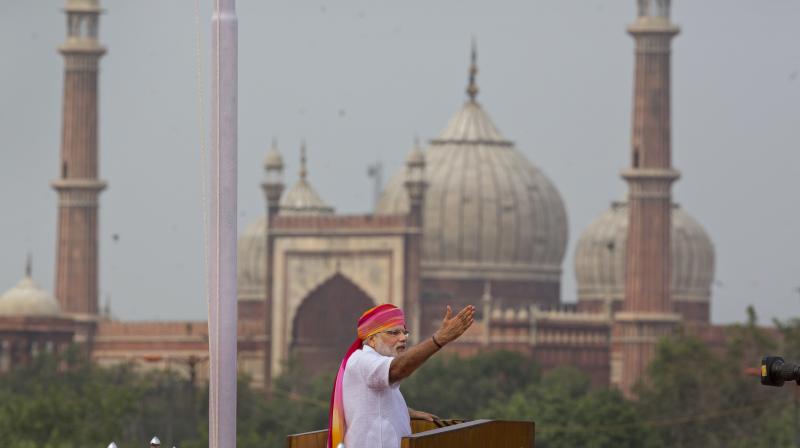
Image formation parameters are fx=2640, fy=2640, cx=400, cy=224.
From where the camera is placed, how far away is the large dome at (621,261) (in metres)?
68.1

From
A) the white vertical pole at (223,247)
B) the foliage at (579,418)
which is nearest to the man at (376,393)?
the white vertical pole at (223,247)

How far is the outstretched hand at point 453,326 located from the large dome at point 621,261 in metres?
61.3

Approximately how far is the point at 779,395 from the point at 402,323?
43151 mm

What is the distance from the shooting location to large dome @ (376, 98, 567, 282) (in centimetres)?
6694

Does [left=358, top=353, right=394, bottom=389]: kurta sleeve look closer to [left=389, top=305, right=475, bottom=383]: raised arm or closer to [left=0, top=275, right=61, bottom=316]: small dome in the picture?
[left=389, top=305, right=475, bottom=383]: raised arm

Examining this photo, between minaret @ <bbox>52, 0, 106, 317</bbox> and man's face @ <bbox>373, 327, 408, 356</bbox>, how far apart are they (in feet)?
181

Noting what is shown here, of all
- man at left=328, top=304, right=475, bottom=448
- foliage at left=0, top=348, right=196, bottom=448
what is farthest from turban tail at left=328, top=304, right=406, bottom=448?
foliage at left=0, top=348, right=196, bottom=448

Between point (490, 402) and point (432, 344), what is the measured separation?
46.3m

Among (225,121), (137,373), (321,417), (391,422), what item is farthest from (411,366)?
(137,373)

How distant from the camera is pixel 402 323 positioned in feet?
21.3

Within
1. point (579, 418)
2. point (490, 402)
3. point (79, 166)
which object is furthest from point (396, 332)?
point (79, 166)

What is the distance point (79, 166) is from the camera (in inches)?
Answer: 2420

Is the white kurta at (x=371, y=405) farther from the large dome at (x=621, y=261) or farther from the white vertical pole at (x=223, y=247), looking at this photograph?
the large dome at (x=621, y=261)

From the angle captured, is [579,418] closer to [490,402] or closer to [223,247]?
[490,402]
